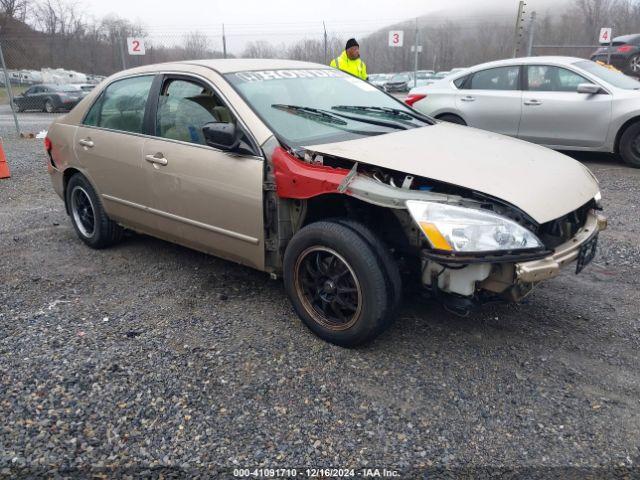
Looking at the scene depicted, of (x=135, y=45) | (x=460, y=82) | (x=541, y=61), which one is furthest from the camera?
(x=135, y=45)

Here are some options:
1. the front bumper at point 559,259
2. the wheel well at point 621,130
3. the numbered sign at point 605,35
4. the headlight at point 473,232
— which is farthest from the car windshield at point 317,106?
the numbered sign at point 605,35

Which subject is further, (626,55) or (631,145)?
(626,55)

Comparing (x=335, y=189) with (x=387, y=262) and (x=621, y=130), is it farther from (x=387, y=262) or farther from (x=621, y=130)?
(x=621, y=130)

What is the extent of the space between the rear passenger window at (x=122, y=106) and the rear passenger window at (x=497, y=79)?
567 centimetres

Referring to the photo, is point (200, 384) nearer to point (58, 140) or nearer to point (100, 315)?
point (100, 315)

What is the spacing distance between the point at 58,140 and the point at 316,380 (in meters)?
3.68

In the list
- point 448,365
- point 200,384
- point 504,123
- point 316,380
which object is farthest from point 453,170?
point 504,123

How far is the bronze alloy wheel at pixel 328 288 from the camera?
3090 mm

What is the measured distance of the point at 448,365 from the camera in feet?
9.98

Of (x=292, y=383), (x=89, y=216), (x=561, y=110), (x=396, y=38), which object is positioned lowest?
(x=292, y=383)

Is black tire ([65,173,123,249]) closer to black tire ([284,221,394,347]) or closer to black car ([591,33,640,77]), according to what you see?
black tire ([284,221,394,347])

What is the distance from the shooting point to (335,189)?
3.04 metres

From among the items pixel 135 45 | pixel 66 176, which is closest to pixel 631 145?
pixel 66 176

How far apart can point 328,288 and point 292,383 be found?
59 centimetres
